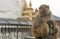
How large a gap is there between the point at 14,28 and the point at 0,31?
0.38 m

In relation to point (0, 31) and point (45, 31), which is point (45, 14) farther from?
point (0, 31)

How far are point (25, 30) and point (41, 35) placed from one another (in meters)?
2.49

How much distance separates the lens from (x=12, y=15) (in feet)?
19.3

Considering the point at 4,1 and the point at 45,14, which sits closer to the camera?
the point at 45,14

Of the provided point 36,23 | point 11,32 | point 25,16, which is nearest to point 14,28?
point 11,32

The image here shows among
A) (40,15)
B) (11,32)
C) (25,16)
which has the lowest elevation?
(11,32)

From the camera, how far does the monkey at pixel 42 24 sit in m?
2.73

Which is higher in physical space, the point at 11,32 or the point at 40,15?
the point at 40,15

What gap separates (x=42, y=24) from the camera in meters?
2.76

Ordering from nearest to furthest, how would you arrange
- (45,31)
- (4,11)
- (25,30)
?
(45,31), (25,30), (4,11)

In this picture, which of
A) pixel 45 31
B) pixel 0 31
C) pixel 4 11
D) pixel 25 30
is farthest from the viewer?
pixel 4 11

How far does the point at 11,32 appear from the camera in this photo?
4980mm

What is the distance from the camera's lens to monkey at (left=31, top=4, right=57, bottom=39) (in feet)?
8.95

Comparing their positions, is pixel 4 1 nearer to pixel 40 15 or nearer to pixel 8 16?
pixel 8 16
